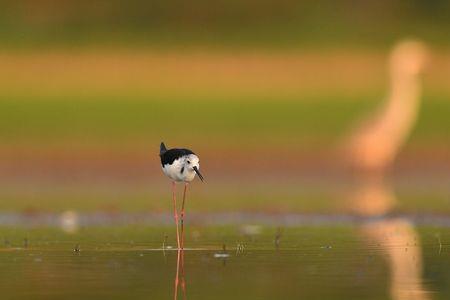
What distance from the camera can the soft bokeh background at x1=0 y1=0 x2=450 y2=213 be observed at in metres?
22.8

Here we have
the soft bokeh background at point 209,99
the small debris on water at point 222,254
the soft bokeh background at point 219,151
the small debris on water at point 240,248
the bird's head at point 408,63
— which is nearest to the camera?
the soft bokeh background at point 219,151

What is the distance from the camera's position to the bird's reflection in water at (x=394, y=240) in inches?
417

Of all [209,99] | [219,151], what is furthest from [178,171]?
[209,99]

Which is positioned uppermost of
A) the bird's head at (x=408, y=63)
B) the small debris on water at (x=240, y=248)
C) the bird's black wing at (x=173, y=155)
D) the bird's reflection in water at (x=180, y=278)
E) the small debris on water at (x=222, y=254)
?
the bird's head at (x=408, y=63)

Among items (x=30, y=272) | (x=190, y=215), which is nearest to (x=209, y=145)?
(x=190, y=215)

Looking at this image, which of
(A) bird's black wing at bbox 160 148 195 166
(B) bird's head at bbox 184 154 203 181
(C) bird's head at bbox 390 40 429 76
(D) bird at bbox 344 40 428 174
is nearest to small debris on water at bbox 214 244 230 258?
(B) bird's head at bbox 184 154 203 181

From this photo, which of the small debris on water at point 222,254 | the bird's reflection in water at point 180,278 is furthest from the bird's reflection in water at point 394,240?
the bird's reflection in water at point 180,278

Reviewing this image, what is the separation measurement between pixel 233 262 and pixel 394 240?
231 cm

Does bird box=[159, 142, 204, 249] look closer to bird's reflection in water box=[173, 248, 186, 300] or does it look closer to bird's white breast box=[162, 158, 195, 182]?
bird's white breast box=[162, 158, 195, 182]

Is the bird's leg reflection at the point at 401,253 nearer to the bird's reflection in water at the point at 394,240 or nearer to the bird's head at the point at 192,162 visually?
the bird's reflection in water at the point at 394,240

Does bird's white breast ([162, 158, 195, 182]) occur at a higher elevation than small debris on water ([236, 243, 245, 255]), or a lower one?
higher

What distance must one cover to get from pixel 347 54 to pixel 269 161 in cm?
1018

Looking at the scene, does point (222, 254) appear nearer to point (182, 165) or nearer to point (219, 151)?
point (182, 165)

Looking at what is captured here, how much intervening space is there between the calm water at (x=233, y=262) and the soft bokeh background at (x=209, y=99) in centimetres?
268
